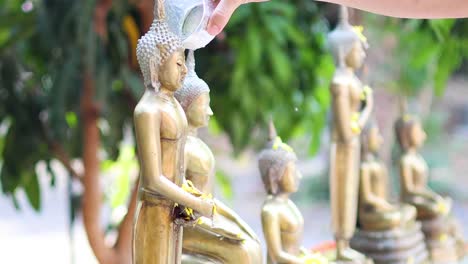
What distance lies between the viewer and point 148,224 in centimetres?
75

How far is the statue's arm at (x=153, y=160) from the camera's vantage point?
0.73m

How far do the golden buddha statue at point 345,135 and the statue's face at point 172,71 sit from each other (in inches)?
16.1

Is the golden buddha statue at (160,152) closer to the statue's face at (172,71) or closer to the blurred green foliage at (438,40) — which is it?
the statue's face at (172,71)

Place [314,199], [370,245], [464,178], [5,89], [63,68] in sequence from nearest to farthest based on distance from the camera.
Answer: [370,245] → [63,68] → [5,89] → [314,199] → [464,178]

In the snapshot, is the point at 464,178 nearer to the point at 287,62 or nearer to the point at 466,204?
the point at 466,204

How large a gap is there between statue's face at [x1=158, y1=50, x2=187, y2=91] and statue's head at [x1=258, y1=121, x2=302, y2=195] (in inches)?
10.0

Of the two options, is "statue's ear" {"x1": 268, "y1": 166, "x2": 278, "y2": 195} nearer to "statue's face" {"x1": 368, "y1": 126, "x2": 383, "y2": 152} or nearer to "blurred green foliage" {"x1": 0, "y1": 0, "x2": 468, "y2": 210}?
"statue's face" {"x1": 368, "y1": 126, "x2": 383, "y2": 152}

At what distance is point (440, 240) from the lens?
4.60 ft

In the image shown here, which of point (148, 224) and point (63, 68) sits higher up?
point (63, 68)

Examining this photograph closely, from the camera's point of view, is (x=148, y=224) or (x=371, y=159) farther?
(x=371, y=159)

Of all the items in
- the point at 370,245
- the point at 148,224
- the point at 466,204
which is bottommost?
the point at 148,224

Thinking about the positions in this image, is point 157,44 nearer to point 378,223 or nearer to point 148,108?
point 148,108

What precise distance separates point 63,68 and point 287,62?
0.51m

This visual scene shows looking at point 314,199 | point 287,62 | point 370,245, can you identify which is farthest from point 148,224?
point 314,199
